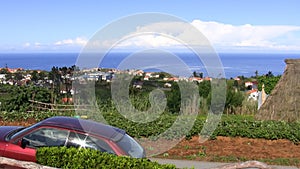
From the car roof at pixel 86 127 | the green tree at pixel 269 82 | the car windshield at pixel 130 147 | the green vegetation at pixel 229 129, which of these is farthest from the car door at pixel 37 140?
the green tree at pixel 269 82

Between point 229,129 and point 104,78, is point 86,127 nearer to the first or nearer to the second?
point 229,129

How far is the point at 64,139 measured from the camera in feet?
22.3

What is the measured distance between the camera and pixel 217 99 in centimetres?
1572

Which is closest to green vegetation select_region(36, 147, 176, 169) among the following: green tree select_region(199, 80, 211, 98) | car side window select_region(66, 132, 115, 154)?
car side window select_region(66, 132, 115, 154)

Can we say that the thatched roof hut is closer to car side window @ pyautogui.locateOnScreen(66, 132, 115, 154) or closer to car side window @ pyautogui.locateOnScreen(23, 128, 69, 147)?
car side window @ pyautogui.locateOnScreen(66, 132, 115, 154)

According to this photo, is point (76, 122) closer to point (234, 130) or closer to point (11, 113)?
point (234, 130)

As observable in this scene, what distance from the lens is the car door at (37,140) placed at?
6.64 metres

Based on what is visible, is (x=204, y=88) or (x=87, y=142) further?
(x=204, y=88)

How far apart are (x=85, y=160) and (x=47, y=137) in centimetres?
99

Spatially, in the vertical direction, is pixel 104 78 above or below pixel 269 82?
above

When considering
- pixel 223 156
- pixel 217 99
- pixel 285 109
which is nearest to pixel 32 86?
pixel 217 99

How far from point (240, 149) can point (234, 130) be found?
1.14 m

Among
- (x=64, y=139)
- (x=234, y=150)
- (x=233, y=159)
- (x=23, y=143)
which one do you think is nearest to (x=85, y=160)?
(x=64, y=139)

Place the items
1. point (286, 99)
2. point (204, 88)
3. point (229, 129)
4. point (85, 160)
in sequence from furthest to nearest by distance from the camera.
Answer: point (204, 88) < point (286, 99) < point (229, 129) < point (85, 160)
